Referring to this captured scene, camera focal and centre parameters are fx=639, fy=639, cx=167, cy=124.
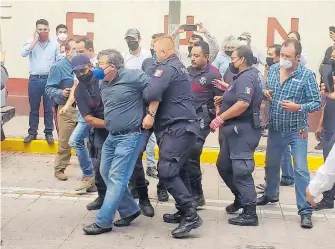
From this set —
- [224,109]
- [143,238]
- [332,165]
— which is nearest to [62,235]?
[143,238]

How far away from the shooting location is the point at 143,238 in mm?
5855

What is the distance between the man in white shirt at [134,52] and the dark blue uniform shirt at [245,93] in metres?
2.87

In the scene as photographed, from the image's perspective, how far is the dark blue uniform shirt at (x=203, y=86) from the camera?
6691 millimetres

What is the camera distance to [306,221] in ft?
20.5

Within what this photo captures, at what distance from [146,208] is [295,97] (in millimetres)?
1871

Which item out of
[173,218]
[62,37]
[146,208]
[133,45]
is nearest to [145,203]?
[146,208]

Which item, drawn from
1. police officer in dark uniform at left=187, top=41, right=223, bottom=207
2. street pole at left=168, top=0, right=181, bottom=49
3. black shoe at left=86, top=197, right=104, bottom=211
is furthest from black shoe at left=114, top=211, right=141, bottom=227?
street pole at left=168, top=0, right=181, bottom=49

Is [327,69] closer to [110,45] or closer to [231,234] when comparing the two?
[231,234]

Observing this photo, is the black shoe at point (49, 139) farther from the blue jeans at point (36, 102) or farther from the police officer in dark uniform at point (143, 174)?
the police officer in dark uniform at point (143, 174)

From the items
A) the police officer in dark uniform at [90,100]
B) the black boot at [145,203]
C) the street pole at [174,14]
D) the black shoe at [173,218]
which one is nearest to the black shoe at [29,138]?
the street pole at [174,14]

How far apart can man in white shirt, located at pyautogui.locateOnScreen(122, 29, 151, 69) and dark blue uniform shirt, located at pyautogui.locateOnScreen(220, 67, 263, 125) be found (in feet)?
9.42

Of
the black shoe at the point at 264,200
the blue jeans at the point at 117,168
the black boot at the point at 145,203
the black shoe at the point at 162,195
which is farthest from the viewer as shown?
the black shoe at the point at 162,195

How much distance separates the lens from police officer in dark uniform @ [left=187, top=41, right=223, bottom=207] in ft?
21.8

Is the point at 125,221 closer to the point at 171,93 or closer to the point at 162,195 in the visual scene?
the point at 162,195
